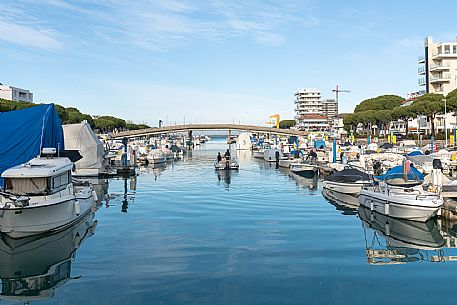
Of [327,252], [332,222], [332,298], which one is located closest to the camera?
[332,298]

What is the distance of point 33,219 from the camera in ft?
77.5

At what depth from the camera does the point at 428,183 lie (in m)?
33.4

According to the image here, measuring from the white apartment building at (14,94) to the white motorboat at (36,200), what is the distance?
5225 inches

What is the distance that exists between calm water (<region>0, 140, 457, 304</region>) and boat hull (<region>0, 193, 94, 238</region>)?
60cm

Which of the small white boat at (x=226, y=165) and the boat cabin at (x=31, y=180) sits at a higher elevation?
the boat cabin at (x=31, y=180)

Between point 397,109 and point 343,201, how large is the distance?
75.8 m

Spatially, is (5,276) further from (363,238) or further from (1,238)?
(363,238)

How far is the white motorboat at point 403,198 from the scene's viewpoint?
85.1ft

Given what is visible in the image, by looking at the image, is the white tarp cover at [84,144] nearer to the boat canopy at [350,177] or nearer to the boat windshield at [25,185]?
the boat canopy at [350,177]

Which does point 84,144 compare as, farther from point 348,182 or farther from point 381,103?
point 381,103

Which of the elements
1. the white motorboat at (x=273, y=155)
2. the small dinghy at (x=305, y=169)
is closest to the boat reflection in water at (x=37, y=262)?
the small dinghy at (x=305, y=169)

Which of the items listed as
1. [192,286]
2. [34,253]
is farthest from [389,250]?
[34,253]

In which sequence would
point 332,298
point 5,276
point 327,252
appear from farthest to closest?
point 327,252 → point 5,276 → point 332,298

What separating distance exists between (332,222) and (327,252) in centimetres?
763
